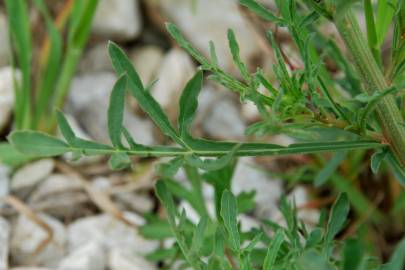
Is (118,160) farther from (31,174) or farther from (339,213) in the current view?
(31,174)

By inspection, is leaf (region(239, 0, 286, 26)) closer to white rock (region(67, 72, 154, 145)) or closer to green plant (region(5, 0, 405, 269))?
green plant (region(5, 0, 405, 269))

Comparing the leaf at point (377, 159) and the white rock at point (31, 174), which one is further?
the white rock at point (31, 174)

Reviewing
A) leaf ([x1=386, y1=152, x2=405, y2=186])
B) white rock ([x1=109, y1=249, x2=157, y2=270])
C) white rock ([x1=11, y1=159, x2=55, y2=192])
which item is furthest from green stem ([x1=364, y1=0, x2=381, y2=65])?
white rock ([x1=11, y1=159, x2=55, y2=192])

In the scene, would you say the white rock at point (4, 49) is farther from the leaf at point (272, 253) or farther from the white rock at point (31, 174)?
the leaf at point (272, 253)

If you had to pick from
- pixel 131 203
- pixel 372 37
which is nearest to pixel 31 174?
pixel 131 203

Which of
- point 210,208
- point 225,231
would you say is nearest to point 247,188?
point 210,208

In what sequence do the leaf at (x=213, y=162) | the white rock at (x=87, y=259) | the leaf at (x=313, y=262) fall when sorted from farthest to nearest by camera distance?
the white rock at (x=87, y=259) < the leaf at (x=213, y=162) < the leaf at (x=313, y=262)

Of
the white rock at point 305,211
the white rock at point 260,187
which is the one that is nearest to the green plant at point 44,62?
the white rock at point 260,187
